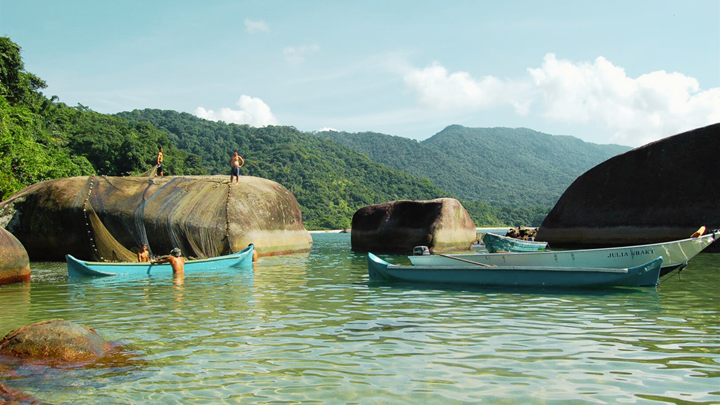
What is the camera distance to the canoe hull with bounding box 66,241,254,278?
1844 cm

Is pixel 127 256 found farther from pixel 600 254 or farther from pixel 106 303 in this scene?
pixel 600 254

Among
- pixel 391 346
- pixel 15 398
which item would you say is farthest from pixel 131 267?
pixel 15 398

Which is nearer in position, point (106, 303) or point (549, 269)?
point (106, 303)

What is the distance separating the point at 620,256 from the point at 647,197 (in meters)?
18.0

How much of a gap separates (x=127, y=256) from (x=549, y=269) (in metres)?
16.4

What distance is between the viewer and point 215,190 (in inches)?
1039

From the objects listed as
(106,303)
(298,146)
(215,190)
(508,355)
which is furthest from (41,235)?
(298,146)

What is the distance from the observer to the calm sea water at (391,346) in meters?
5.89

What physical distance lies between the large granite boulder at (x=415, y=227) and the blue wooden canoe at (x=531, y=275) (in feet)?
45.5

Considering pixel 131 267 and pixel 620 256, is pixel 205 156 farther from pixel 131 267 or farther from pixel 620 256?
pixel 620 256

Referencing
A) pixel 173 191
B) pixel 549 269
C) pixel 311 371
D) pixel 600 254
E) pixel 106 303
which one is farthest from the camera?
pixel 173 191

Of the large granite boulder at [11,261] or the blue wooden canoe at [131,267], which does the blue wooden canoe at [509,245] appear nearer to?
the blue wooden canoe at [131,267]

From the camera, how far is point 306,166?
12131 centimetres

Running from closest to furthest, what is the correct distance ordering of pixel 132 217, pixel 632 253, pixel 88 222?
pixel 632 253, pixel 88 222, pixel 132 217
